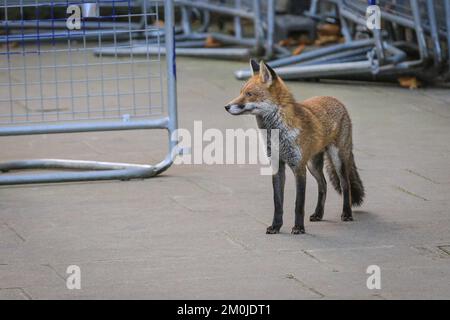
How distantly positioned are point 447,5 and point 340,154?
4661 mm

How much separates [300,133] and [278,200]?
1.38 ft

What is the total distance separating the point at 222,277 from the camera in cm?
539

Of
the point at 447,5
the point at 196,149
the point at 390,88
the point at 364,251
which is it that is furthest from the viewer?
the point at 390,88

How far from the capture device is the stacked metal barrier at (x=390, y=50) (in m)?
11.1

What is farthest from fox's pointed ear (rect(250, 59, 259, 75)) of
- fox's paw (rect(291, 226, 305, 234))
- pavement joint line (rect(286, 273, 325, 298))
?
pavement joint line (rect(286, 273, 325, 298))

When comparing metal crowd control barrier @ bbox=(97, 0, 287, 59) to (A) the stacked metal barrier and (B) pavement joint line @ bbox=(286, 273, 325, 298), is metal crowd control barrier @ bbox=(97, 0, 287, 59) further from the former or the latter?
(B) pavement joint line @ bbox=(286, 273, 325, 298)

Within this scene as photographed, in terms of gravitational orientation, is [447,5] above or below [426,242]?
above

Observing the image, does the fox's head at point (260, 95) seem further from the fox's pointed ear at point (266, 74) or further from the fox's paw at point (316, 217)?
the fox's paw at point (316, 217)

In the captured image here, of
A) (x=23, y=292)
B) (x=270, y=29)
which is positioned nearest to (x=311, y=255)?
(x=23, y=292)

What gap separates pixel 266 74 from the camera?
6.09 metres

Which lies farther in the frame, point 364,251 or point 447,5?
point 447,5
